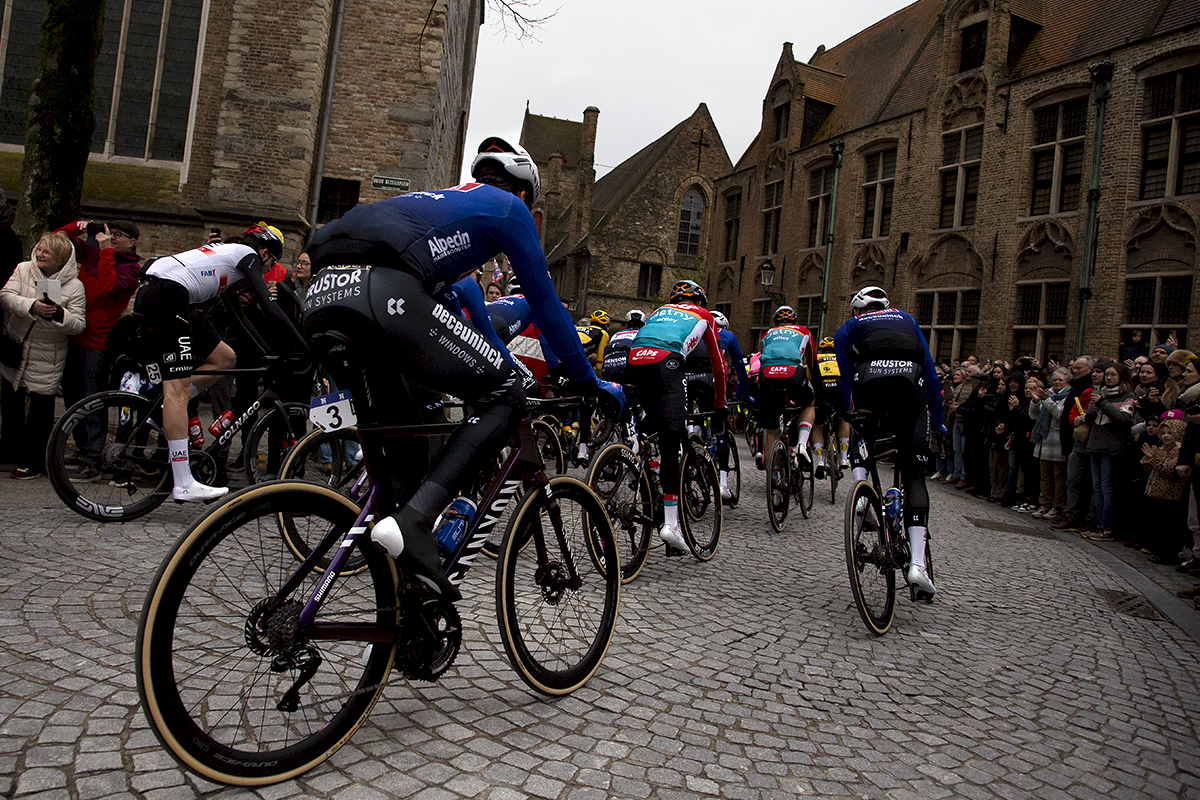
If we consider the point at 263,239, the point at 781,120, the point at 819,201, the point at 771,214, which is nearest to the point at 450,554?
the point at 263,239

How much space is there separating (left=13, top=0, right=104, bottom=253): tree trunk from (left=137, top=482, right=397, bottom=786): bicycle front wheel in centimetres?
668

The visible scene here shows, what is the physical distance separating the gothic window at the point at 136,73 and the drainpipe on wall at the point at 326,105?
99.1 inches

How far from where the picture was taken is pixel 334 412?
280cm

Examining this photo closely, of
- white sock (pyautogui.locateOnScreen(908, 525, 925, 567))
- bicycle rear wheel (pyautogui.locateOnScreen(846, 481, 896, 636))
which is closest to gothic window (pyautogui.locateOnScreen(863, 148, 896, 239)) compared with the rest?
white sock (pyautogui.locateOnScreen(908, 525, 925, 567))

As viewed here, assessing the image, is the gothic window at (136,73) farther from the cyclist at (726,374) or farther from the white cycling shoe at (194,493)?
the cyclist at (726,374)

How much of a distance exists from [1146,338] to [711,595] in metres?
16.3

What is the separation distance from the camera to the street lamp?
25.6m

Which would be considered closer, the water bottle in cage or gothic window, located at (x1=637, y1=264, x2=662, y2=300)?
the water bottle in cage

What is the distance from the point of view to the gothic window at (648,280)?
4734 cm

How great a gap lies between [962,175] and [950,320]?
12.9 ft

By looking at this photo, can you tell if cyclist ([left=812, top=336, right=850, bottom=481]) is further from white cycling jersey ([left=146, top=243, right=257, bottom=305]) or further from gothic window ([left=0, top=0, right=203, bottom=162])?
gothic window ([left=0, top=0, right=203, bottom=162])

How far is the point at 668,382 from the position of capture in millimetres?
5527

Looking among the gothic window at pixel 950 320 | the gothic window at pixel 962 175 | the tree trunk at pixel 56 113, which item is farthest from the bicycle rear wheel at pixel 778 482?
the gothic window at pixel 962 175

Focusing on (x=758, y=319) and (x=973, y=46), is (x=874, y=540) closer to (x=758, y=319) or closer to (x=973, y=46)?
(x=973, y=46)
